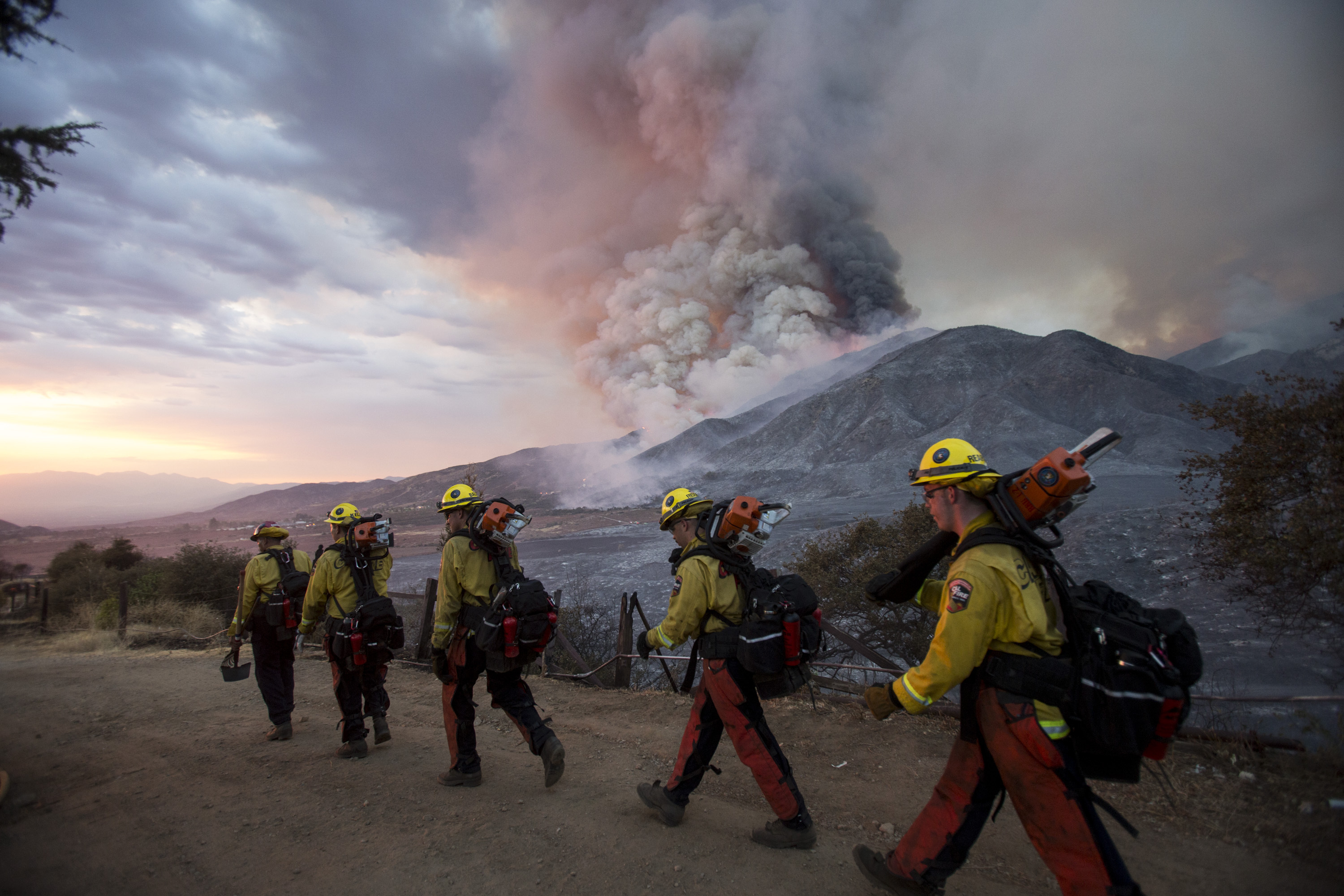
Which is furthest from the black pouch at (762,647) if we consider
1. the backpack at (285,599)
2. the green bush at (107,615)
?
the green bush at (107,615)

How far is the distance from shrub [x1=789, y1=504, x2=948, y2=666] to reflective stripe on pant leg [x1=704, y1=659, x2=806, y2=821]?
630cm

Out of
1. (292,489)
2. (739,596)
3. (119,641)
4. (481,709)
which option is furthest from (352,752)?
(292,489)

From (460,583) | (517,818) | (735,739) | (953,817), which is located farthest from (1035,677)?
(460,583)

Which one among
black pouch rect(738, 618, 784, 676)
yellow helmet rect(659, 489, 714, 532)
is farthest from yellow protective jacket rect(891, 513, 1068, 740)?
yellow helmet rect(659, 489, 714, 532)

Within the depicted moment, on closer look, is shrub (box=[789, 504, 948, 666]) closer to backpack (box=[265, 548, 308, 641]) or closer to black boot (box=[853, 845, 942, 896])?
black boot (box=[853, 845, 942, 896])

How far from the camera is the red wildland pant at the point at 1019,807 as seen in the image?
85.5 inches

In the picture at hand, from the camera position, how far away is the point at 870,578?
9.55 meters

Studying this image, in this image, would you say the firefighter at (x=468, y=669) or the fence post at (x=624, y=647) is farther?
the fence post at (x=624, y=647)

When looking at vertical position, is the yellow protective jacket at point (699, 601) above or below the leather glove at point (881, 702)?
above

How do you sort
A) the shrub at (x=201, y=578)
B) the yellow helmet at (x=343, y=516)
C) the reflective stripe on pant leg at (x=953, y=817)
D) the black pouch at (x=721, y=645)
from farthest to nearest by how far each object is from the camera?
the shrub at (x=201, y=578)
the yellow helmet at (x=343, y=516)
the black pouch at (x=721, y=645)
the reflective stripe on pant leg at (x=953, y=817)

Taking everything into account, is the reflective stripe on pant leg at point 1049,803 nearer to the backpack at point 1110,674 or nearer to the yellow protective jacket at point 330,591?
the backpack at point 1110,674

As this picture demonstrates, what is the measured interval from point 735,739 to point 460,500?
102 inches

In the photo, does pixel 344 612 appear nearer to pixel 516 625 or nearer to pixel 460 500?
pixel 460 500

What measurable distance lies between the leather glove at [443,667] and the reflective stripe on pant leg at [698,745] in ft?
5.69
